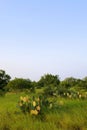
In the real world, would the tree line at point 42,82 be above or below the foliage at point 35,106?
above

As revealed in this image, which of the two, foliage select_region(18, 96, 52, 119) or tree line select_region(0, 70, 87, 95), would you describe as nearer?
foliage select_region(18, 96, 52, 119)

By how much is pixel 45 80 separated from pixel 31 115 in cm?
3841

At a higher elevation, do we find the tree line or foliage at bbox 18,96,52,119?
the tree line

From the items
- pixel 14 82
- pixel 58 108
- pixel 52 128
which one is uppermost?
pixel 14 82

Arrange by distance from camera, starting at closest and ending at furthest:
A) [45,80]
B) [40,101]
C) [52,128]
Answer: [52,128] < [40,101] < [45,80]

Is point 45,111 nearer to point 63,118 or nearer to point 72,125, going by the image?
point 63,118

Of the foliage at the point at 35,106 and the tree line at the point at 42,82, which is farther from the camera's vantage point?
the tree line at the point at 42,82

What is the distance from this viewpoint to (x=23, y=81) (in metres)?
40.9

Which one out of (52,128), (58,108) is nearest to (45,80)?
(58,108)

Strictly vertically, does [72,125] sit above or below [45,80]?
below

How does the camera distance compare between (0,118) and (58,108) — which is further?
(58,108)

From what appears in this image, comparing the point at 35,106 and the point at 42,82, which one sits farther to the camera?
the point at 42,82

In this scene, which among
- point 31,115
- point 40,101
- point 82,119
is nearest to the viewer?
point 82,119

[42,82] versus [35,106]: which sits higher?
[42,82]
